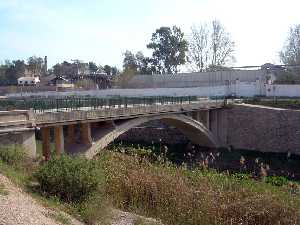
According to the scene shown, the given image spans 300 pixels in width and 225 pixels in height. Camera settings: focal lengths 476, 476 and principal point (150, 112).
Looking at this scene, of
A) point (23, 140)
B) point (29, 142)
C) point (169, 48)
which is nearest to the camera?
point (23, 140)

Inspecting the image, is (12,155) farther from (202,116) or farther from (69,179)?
(202,116)

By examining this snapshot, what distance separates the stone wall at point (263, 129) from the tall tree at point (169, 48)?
30.9 meters

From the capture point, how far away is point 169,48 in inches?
2399

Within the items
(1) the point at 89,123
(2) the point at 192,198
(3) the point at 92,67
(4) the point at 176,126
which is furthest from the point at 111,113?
(3) the point at 92,67

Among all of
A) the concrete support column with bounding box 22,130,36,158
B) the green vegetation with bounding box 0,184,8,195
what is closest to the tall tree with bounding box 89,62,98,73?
the concrete support column with bounding box 22,130,36,158

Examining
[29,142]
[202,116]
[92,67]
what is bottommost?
[202,116]

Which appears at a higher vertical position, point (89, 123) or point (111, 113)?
point (111, 113)

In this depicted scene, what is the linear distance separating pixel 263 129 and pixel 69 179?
847 inches

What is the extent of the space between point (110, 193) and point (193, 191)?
79.0 inches

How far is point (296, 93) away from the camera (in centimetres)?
3712

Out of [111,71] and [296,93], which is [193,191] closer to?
[296,93]

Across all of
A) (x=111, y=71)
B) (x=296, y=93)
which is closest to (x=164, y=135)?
(x=296, y=93)

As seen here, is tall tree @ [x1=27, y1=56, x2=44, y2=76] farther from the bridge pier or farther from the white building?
the bridge pier

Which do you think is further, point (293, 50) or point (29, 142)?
point (293, 50)
